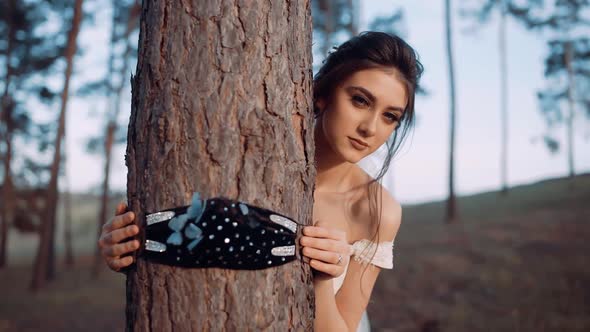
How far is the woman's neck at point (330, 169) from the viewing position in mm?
2673

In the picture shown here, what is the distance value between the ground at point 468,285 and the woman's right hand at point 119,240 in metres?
5.59

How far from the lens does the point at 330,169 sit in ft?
8.93

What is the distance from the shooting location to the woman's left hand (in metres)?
1.70

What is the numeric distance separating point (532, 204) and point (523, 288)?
10.0 meters

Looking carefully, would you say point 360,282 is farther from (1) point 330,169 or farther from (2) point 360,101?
(2) point 360,101

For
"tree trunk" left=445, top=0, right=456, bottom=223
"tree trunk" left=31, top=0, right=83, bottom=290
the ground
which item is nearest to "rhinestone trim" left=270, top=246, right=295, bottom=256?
the ground

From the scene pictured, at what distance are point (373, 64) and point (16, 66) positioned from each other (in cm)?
1959

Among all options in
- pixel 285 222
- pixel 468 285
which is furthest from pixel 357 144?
pixel 468 285

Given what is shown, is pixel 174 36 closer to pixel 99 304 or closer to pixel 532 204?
pixel 99 304

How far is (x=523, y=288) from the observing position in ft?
30.0

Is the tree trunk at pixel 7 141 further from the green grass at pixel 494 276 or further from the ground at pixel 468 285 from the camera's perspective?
the green grass at pixel 494 276

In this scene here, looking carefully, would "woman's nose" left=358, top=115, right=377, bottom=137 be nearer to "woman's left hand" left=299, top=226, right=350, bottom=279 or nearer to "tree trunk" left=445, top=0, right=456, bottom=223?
"woman's left hand" left=299, top=226, right=350, bottom=279

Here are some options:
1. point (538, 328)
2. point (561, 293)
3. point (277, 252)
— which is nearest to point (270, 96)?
point (277, 252)

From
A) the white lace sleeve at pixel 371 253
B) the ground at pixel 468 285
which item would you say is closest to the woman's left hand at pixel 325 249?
the white lace sleeve at pixel 371 253
